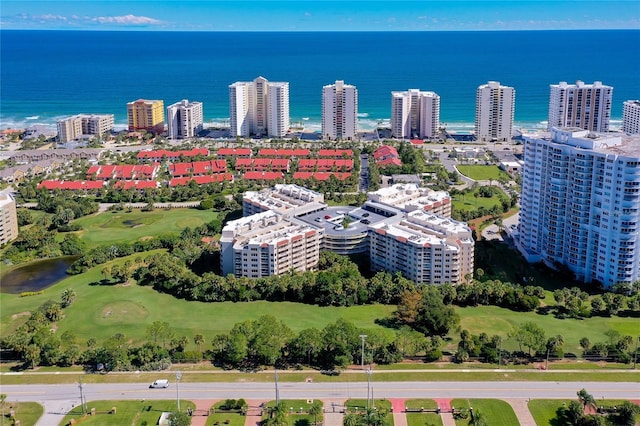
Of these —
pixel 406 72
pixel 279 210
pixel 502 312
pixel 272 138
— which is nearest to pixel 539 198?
pixel 502 312

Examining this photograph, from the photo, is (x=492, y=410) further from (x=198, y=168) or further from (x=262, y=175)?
(x=198, y=168)

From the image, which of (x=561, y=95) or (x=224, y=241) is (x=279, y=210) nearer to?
(x=224, y=241)

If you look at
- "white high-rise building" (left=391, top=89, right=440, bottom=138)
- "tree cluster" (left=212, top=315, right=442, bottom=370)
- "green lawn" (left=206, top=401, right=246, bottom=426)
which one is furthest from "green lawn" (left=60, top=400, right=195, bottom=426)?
"white high-rise building" (left=391, top=89, right=440, bottom=138)

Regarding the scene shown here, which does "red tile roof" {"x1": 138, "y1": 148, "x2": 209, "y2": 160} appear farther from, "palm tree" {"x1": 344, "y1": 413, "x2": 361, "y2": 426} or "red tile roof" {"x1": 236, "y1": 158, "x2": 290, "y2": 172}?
"palm tree" {"x1": 344, "y1": 413, "x2": 361, "y2": 426}

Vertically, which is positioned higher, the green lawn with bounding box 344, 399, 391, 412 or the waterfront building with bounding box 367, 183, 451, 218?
the waterfront building with bounding box 367, 183, 451, 218

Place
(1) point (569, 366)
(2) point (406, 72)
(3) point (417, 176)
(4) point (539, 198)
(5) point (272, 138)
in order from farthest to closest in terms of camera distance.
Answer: (2) point (406, 72) → (5) point (272, 138) → (3) point (417, 176) → (4) point (539, 198) → (1) point (569, 366)

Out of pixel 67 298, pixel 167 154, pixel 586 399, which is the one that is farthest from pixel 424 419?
pixel 167 154
